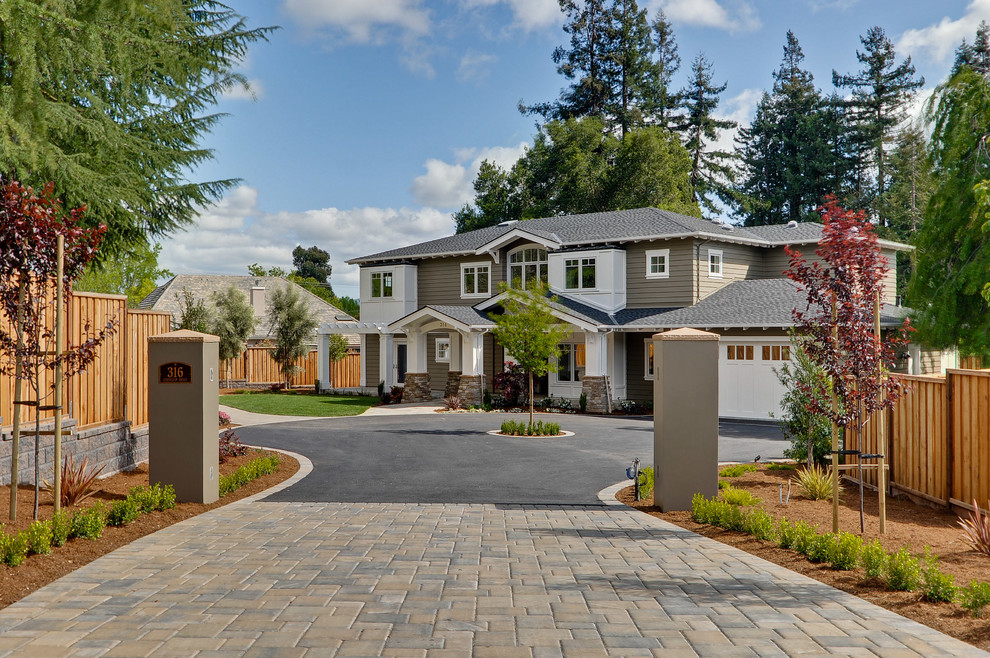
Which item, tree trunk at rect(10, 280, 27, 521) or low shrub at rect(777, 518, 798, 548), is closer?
low shrub at rect(777, 518, 798, 548)

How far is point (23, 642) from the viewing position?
477cm

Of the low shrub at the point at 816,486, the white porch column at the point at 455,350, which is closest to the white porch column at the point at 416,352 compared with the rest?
the white porch column at the point at 455,350

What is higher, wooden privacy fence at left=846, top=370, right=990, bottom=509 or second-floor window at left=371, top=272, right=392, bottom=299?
second-floor window at left=371, top=272, right=392, bottom=299

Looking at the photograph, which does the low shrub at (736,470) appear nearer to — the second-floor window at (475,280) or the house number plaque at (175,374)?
the house number plaque at (175,374)

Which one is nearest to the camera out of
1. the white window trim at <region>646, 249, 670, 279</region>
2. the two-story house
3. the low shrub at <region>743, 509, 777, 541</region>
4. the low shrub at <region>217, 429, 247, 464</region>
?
the low shrub at <region>743, 509, 777, 541</region>

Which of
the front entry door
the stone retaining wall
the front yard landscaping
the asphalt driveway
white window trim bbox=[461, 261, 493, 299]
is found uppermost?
white window trim bbox=[461, 261, 493, 299]

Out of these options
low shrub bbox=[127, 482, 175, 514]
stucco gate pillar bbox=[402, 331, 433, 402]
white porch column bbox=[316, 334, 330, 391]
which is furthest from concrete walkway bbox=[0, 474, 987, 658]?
white porch column bbox=[316, 334, 330, 391]

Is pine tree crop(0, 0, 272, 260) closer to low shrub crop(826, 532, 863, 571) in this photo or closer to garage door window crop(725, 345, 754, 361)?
low shrub crop(826, 532, 863, 571)

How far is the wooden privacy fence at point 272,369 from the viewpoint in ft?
122

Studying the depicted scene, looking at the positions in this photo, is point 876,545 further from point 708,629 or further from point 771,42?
point 771,42

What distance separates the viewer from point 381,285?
108 ft

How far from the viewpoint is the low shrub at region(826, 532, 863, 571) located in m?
6.57

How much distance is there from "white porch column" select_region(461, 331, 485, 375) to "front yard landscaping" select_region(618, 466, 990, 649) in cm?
1605

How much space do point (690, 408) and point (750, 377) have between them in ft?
48.0
